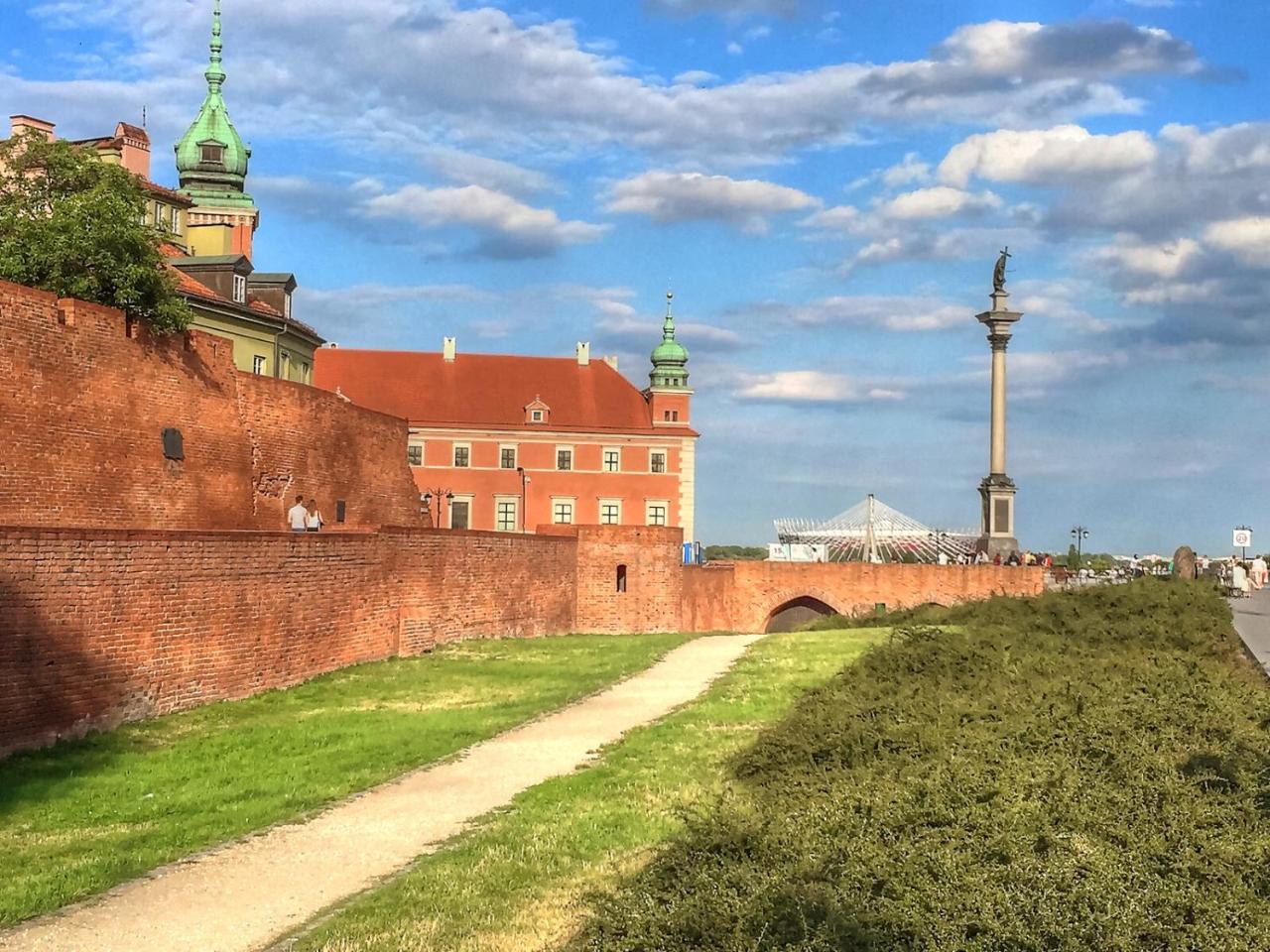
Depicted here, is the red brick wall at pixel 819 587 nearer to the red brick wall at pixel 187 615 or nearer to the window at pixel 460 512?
the window at pixel 460 512

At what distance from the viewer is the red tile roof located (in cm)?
6750

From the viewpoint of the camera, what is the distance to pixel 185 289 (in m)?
38.8

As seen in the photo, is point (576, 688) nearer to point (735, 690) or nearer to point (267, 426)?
point (735, 690)

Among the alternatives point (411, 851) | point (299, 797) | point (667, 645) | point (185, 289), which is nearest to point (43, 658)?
point (299, 797)

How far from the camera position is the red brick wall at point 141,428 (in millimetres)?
18906

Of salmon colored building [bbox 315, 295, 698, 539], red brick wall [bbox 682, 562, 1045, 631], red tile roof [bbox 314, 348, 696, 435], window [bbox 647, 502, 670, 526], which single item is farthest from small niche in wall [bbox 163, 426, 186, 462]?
window [bbox 647, 502, 670, 526]

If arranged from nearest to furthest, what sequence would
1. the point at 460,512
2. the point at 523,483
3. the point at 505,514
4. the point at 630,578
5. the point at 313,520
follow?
the point at 313,520 < the point at 630,578 < the point at 460,512 < the point at 505,514 < the point at 523,483

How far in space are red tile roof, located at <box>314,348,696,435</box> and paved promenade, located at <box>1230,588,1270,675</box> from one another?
40.2 metres

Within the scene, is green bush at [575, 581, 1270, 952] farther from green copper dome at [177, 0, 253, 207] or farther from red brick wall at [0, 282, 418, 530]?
green copper dome at [177, 0, 253, 207]

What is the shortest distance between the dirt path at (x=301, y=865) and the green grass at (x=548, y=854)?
13.3 inches

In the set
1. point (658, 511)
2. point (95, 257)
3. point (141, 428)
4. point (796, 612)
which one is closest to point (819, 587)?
point (796, 612)

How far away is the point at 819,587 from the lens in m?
51.1

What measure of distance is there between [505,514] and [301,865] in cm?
5768

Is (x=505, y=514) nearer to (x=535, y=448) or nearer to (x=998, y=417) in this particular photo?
A: (x=535, y=448)
